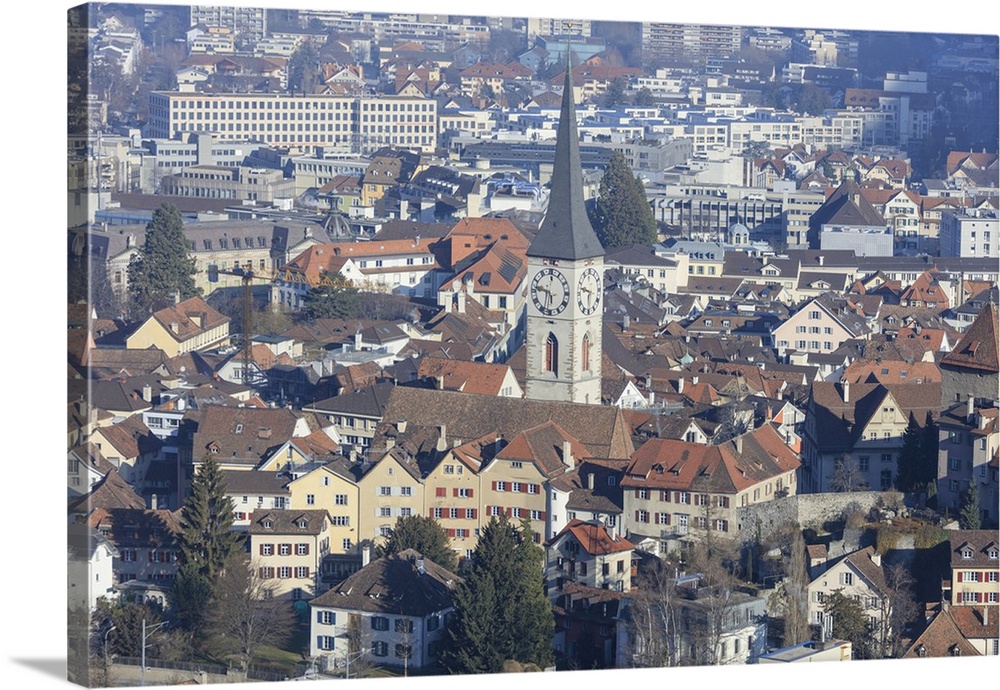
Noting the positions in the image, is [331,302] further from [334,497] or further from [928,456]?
[928,456]

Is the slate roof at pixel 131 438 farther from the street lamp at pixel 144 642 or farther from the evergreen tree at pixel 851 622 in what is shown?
the evergreen tree at pixel 851 622

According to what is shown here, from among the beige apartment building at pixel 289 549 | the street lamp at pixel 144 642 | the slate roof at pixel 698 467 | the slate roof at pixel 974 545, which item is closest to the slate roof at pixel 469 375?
the slate roof at pixel 698 467

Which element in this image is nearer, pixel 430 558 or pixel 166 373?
pixel 430 558

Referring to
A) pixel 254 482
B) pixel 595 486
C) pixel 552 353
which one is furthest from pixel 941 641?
pixel 552 353

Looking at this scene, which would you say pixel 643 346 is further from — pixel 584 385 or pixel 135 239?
pixel 135 239

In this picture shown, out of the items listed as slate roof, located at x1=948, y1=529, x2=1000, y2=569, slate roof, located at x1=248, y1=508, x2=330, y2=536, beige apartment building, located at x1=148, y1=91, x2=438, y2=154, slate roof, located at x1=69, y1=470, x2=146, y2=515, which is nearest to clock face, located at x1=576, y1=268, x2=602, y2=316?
slate roof, located at x1=69, y1=470, x2=146, y2=515

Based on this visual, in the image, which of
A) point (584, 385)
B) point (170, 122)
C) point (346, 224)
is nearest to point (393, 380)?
point (584, 385)
